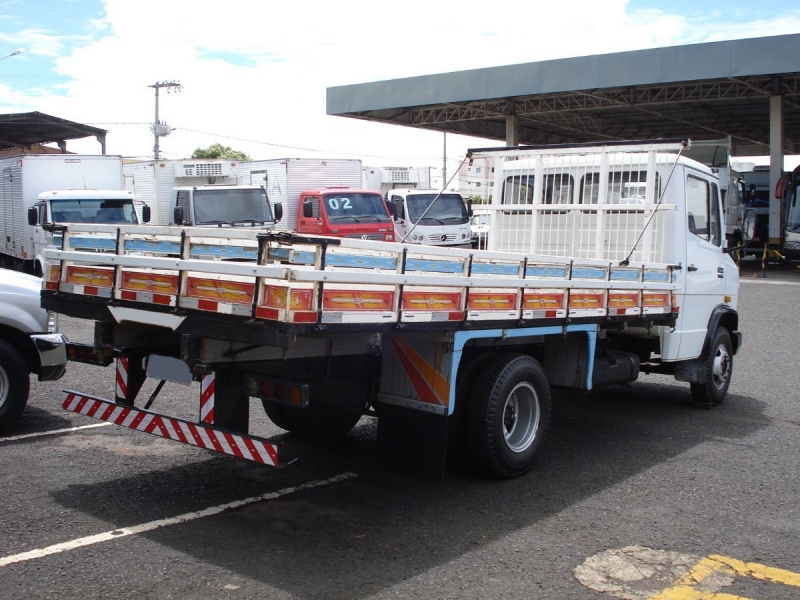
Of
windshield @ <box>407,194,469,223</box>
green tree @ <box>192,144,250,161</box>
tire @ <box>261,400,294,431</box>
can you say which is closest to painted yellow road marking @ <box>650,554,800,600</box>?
tire @ <box>261,400,294,431</box>

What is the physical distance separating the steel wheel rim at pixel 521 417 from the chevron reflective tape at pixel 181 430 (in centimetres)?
198

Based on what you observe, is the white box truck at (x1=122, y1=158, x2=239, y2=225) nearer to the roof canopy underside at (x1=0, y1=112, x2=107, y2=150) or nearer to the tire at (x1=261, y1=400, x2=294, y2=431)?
the roof canopy underside at (x1=0, y1=112, x2=107, y2=150)

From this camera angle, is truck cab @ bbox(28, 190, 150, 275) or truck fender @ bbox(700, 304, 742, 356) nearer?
truck fender @ bbox(700, 304, 742, 356)

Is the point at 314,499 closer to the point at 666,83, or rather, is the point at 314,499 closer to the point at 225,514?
the point at 225,514

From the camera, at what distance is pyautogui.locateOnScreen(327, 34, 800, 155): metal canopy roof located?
26.1m

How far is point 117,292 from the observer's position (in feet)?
16.8

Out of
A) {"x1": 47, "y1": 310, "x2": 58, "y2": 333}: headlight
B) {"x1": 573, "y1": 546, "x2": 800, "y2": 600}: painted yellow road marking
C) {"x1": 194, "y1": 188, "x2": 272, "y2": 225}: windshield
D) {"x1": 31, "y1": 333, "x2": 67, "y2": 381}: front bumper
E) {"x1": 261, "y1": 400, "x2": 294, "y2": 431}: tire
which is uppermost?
{"x1": 194, "y1": 188, "x2": 272, "y2": 225}: windshield

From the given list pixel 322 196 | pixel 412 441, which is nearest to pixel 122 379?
pixel 412 441

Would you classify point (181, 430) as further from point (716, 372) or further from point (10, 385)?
point (716, 372)

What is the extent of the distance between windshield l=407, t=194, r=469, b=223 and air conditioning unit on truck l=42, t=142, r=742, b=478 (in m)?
16.2

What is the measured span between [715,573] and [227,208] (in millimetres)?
15630

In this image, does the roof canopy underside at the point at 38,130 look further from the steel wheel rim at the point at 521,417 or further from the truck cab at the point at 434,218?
the steel wheel rim at the point at 521,417

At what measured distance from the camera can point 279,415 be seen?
6980 millimetres

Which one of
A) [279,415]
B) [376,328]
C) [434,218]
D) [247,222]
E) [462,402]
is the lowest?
[279,415]
